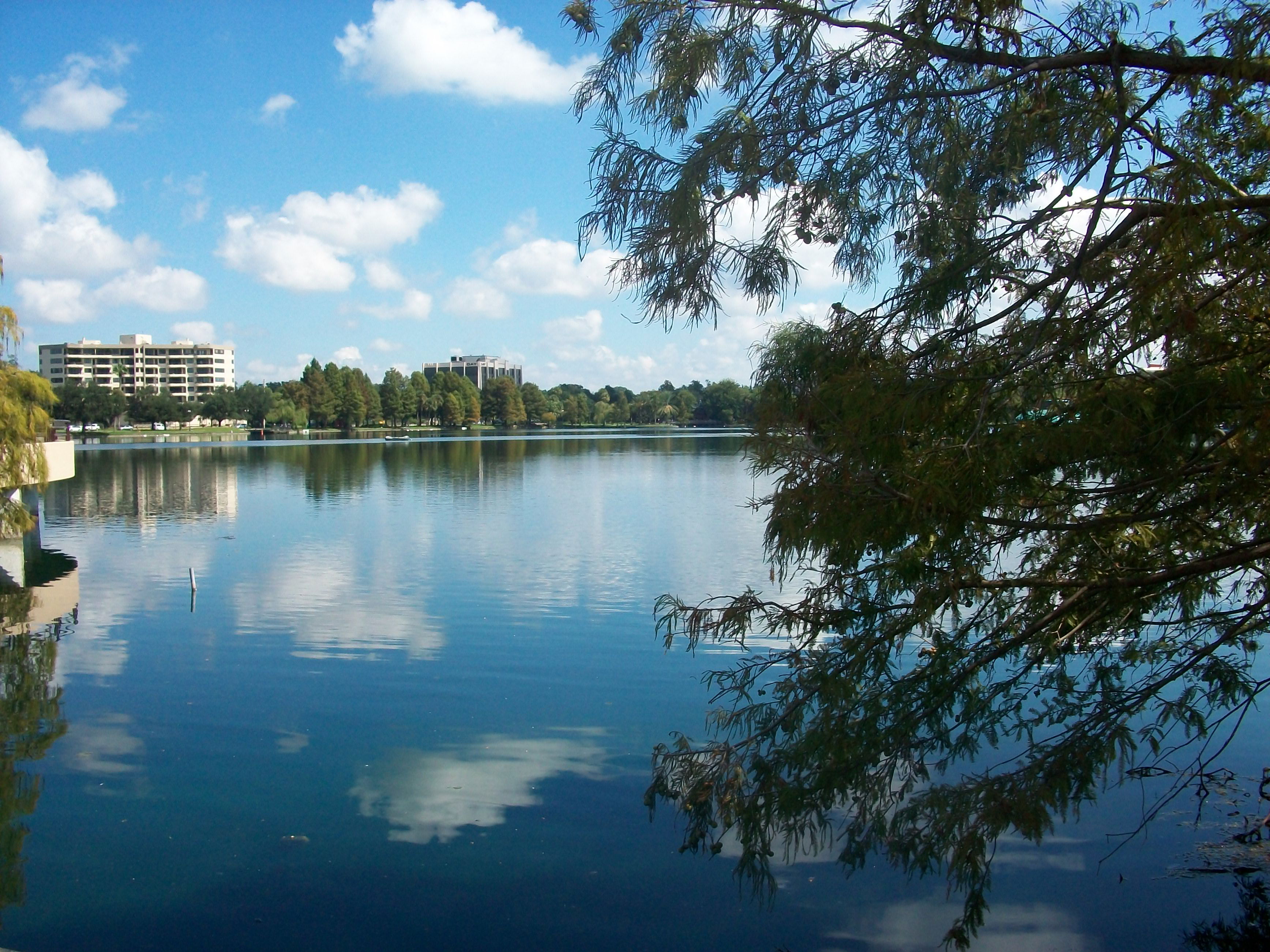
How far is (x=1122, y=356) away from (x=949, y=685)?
1.56 meters

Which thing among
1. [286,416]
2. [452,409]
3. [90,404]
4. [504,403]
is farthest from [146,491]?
[504,403]

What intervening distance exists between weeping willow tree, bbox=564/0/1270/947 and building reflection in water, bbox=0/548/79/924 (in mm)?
5089

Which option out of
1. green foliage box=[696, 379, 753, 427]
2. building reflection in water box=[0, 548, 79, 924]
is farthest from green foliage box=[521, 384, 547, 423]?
building reflection in water box=[0, 548, 79, 924]

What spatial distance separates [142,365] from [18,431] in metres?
137

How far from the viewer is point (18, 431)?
15305 millimetres

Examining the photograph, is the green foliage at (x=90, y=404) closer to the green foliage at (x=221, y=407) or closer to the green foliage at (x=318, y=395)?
the green foliage at (x=221, y=407)

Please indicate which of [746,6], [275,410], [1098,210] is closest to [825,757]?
[1098,210]

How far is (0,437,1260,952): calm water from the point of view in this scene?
5988mm

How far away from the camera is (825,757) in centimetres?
441

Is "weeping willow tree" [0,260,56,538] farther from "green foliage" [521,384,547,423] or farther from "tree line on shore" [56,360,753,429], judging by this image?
"green foliage" [521,384,547,423]

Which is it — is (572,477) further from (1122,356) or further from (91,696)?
(1122,356)

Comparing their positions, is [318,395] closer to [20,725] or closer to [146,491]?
[146,491]

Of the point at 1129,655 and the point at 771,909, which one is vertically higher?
the point at 1129,655

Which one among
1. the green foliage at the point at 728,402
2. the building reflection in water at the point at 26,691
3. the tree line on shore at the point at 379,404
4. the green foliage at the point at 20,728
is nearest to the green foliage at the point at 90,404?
the tree line on shore at the point at 379,404
